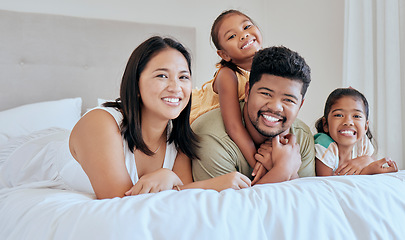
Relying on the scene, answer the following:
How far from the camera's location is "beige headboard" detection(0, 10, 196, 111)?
2713mm

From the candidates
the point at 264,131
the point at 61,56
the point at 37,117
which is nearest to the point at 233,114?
the point at 264,131

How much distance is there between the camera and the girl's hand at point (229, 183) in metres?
1.12

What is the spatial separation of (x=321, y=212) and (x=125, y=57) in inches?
96.7

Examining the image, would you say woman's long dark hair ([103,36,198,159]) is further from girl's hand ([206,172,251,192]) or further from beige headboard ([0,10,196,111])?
beige headboard ([0,10,196,111])

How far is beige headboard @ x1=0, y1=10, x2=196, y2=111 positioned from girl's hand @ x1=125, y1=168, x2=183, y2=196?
1.89 metres

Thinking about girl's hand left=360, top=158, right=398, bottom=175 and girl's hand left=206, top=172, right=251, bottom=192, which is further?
girl's hand left=360, top=158, right=398, bottom=175

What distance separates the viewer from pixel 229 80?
1552mm

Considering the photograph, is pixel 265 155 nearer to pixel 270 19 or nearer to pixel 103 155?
pixel 103 155

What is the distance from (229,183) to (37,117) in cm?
178

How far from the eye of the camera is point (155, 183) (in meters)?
1.15

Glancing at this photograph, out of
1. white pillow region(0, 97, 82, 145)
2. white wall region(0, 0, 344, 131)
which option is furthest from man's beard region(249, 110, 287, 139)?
white pillow region(0, 97, 82, 145)

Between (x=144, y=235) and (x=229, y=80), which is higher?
(x=229, y=80)

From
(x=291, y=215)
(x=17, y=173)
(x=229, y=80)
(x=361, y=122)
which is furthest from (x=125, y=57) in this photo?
(x=291, y=215)

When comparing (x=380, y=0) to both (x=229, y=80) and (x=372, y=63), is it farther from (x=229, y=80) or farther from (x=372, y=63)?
(x=229, y=80)
